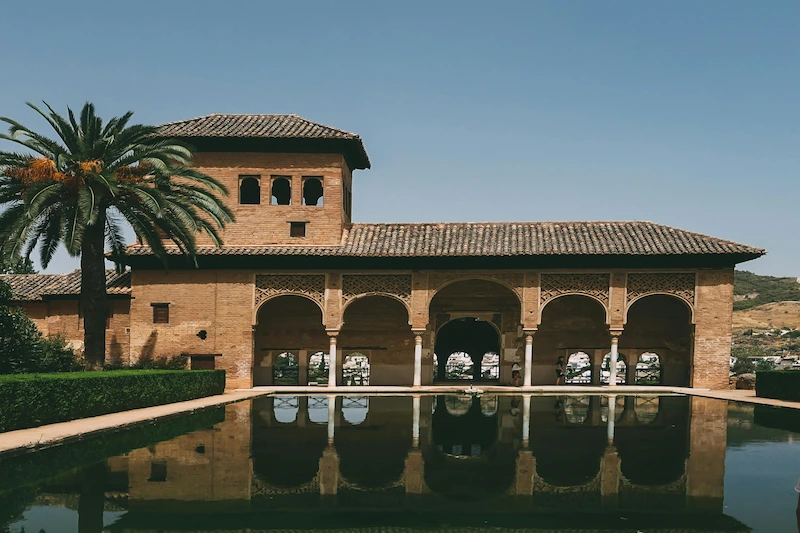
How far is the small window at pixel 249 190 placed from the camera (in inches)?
985

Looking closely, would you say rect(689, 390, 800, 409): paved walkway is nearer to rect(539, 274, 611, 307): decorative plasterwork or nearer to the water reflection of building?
the water reflection of building

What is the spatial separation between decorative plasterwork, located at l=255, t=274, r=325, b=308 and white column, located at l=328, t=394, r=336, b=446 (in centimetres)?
379

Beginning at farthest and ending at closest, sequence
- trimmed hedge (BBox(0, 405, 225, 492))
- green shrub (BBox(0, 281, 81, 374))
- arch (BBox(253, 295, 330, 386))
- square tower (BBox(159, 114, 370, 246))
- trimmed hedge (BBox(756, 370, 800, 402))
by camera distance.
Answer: arch (BBox(253, 295, 330, 386)), square tower (BBox(159, 114, 370, 246)), trimmed hedge (BBox(756, 370, 800, 402)), green shrub (BBox(0, 281, 81, 374)), trimmed hedge (BBox(0, 405, 225, 492))

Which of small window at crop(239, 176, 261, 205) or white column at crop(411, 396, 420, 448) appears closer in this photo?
white column at crop(411, 396, 420, 448)

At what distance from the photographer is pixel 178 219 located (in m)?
20.5

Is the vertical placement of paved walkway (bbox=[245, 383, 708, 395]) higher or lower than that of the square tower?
lower

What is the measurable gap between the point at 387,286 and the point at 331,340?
2817 mm

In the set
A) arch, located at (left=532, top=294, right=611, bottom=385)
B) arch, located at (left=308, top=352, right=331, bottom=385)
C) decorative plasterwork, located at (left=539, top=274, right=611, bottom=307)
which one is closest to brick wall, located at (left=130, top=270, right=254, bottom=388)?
arch, located at (left=308, top=352, right=331, bottom=385)

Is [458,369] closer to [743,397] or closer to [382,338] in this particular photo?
[382,338]

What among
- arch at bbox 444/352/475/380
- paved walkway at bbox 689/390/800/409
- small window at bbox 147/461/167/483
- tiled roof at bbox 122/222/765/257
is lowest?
arch at bbox 444/352/475/380

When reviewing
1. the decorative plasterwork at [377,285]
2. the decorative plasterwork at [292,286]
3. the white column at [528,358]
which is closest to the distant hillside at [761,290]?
the white column at [528,358]

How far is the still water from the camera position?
7164 millimetres

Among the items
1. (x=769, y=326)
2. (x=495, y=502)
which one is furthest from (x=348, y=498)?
(x=769, y=326)

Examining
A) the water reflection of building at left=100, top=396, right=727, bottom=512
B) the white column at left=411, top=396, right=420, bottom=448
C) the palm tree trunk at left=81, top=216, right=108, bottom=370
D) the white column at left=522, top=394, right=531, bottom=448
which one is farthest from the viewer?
the palm tree trunk at left=81, top=216, right=108, bottom=370
